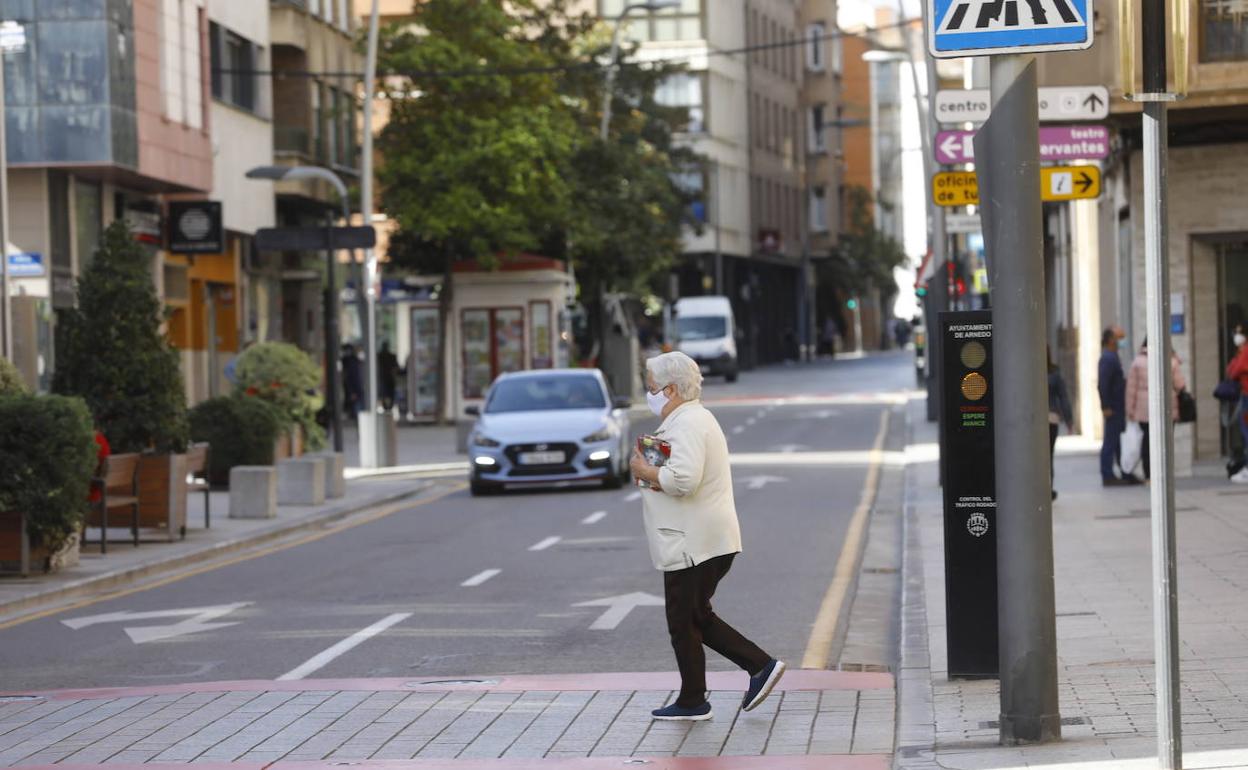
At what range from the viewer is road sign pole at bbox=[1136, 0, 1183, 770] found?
711cm

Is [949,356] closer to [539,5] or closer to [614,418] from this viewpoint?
[614,418]

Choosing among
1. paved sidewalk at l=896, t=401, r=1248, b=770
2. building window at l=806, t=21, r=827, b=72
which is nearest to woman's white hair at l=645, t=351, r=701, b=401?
paved sidewalk at l=896, t=401, r=1248, b=770

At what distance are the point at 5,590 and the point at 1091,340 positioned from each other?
72.4 ft

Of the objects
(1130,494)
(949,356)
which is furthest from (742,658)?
(1130,494)

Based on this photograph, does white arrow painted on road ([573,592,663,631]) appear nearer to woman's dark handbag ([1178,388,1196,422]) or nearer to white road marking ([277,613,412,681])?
white road marking ([277,613,412,681])

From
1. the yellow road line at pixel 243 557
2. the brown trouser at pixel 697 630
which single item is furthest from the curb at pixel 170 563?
the brown trouser at pixel 697 630

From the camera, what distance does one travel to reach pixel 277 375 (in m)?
32.1

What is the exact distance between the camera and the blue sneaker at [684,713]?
33.3ft

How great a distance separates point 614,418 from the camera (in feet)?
95.5

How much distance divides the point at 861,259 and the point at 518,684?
98.6 metres

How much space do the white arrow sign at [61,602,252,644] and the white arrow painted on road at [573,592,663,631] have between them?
237 centimetres

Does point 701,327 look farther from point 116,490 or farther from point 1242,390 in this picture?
point 116,490

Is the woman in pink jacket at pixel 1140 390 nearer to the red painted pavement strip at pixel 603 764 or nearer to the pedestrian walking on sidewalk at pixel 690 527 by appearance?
the pedestrian walking on sidewalk at pixel 690 527

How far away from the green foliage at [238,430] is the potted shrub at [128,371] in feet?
21.1
